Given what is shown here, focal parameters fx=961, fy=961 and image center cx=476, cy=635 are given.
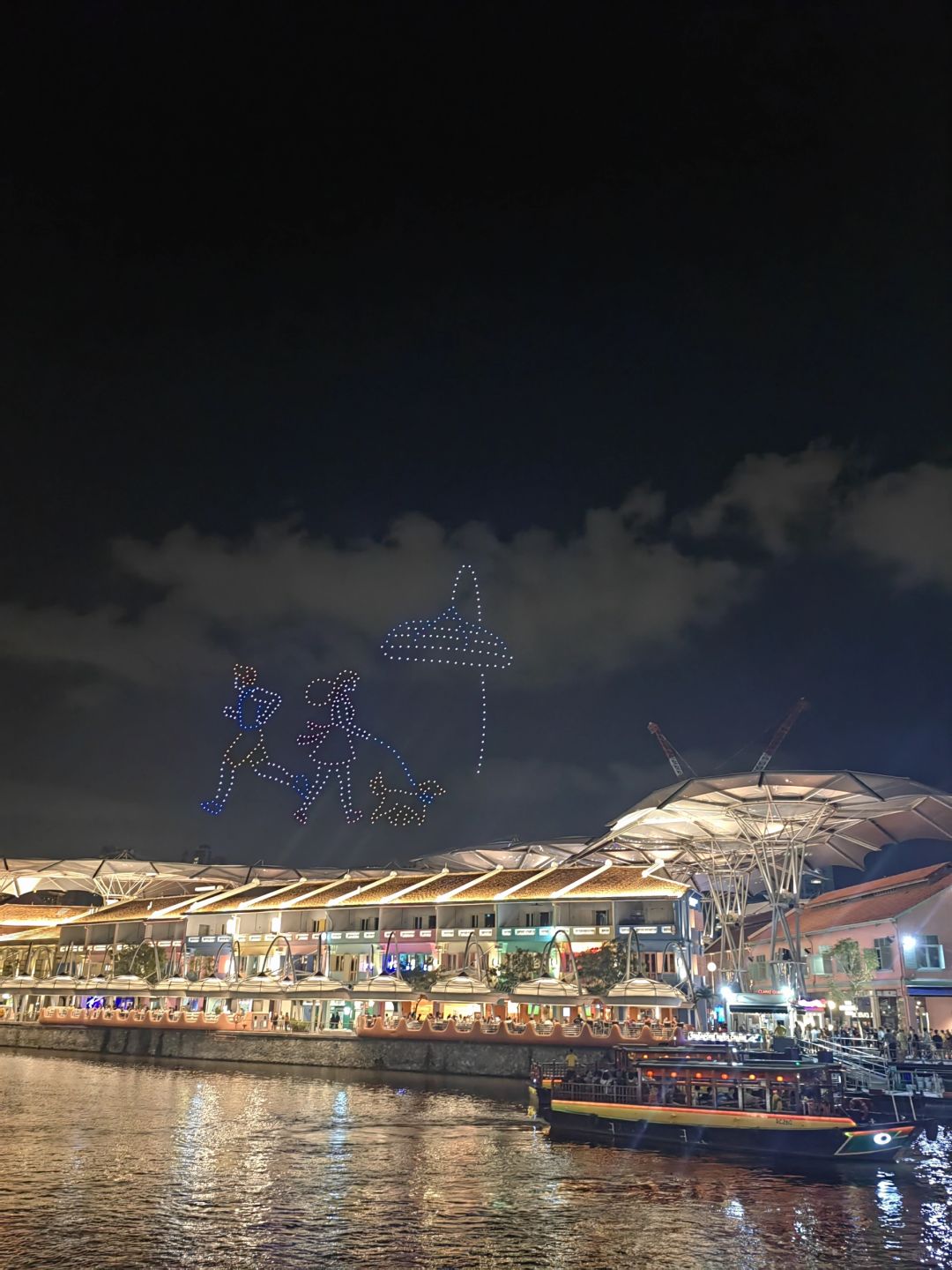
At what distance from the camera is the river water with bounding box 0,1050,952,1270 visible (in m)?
20.2

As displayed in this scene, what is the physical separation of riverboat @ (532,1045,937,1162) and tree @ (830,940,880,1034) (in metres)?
24.6

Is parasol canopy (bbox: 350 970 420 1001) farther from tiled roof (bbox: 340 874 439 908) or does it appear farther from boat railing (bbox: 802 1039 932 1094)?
boat railing (bbox: 802 1039 932 1094)

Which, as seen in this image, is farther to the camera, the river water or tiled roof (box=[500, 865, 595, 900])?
tiled roof (box=[500, 865, 595, 900])

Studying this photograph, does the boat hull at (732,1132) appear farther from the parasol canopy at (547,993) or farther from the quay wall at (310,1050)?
the parasol canopy at (547,993)

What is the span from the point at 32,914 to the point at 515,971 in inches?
2672

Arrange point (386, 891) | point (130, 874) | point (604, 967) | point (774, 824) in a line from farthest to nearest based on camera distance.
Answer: point (130, 874)
point (386, 891)
point (774, 824)
point (604, 967)

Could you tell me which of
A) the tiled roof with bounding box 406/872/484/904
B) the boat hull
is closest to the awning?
the boat hull

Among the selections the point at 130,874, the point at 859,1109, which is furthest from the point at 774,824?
the point at 130,874

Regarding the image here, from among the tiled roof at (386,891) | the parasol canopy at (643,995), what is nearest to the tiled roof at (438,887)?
the tiled roof at (386,891)

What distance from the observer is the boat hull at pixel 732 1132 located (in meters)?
29.9

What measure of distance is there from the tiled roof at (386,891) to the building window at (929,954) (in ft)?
115

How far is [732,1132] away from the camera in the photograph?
3180 cm

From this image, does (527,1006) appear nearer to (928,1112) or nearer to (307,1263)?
(928,1112)

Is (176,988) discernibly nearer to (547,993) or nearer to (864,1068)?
(547,993)
